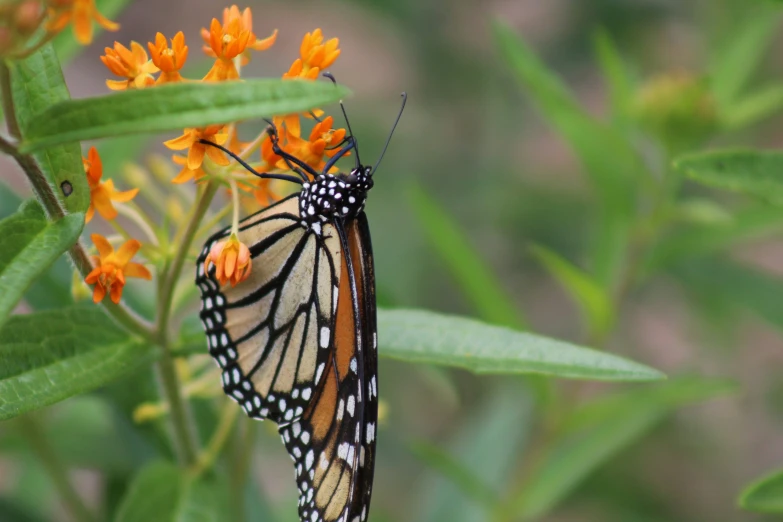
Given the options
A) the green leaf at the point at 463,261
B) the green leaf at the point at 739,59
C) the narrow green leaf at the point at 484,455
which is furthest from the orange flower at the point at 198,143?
the green leaf at the point at 739,59

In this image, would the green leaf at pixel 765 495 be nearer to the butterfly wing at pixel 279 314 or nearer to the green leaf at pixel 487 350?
the green leaf at pixel 487 350

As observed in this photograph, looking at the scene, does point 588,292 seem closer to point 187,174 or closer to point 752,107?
point 752,107

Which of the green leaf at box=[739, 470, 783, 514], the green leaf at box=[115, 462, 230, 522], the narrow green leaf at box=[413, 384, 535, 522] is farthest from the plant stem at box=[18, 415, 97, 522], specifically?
the green leaf at box=[739, 470, 783, 514]

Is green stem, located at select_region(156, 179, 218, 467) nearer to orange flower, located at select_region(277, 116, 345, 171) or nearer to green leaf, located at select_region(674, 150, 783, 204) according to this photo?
orange flower, located at select_region(277, 116, 345, 171)

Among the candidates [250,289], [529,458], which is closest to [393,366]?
[529,458]

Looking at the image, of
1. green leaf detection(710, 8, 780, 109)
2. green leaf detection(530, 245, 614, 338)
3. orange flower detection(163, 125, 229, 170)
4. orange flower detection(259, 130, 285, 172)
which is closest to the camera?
orange flower detection(163, 125, 229, 170)
